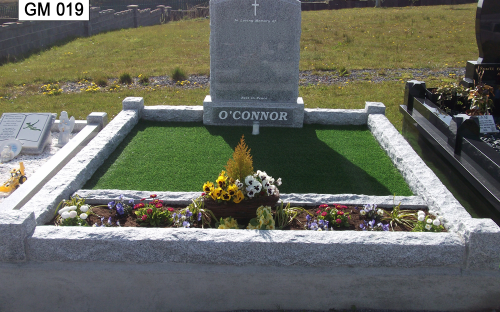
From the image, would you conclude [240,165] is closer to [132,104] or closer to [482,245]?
[482,245]

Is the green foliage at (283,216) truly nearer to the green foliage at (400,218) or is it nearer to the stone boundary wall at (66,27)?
the green foliage at (400,218)

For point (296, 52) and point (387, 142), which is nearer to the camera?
point (387, 142)

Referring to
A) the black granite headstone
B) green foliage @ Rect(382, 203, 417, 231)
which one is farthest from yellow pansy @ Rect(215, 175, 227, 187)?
the black granite headstone

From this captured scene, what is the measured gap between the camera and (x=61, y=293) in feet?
11.9

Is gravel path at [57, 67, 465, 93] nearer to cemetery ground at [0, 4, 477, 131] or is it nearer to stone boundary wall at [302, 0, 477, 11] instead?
cemetery ground at [0, 4, 477, 131]

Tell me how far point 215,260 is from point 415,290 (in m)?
1.69

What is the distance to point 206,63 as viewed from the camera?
13.8 meters

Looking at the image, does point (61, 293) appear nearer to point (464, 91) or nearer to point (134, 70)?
point (464, 91)

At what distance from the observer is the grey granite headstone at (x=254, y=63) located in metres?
6.66

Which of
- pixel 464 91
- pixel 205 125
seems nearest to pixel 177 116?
pixel 205 125

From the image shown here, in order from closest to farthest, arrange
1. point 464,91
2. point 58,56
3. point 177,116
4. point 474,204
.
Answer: point 474,204
point 464,91
point 177,116
point 58,56

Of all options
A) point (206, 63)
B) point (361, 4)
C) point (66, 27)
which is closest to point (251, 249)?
point (206, 63)

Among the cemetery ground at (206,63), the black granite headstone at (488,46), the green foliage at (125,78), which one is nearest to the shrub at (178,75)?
the cemetery ground at (206,63)

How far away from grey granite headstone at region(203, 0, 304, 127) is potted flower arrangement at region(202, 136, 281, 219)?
9.89ft
